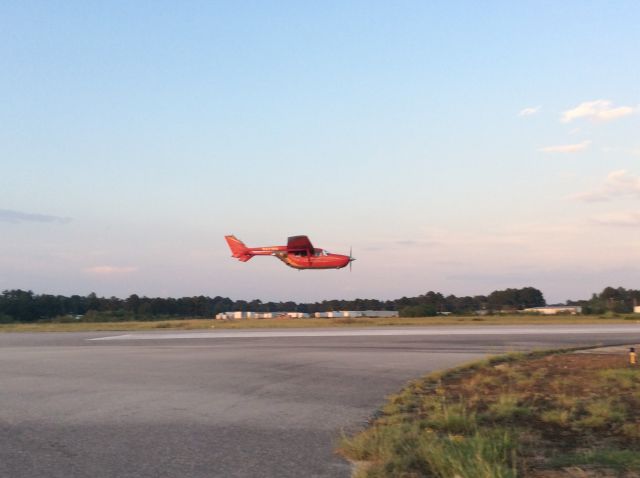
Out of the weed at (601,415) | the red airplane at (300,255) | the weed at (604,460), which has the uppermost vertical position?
the red airplane at (300,255)

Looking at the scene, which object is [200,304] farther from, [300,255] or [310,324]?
[300,255]

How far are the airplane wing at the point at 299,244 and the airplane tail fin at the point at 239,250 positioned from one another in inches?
157

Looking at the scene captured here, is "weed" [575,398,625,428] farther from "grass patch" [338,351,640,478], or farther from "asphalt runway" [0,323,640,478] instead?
"asphalt runway" [0,323,640,478]

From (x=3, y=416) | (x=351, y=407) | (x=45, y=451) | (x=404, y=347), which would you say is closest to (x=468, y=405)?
(x=351, y=407)

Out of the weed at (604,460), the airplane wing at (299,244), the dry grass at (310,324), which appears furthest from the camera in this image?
the dry grass at (310,324)

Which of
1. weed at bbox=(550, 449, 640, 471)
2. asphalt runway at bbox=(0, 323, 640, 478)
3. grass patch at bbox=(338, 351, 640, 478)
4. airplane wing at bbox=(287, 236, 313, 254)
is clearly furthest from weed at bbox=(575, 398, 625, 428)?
airplane wing at bbox=(287, 236, 313, 254)

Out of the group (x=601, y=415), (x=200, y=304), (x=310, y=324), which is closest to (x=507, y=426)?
(x=601, y=415)

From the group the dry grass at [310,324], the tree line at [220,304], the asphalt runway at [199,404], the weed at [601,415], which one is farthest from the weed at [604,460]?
the tree line at [220,304]

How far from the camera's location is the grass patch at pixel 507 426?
316 inches

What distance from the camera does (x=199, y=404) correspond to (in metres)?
13.9

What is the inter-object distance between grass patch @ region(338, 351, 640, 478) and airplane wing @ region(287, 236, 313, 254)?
1897cm

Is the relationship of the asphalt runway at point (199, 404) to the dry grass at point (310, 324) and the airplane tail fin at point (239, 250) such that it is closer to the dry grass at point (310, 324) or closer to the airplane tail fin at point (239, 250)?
the airplane tail fin at point (239, 250)

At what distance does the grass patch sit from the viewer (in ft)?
26.3

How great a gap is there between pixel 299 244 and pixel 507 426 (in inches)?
1047
